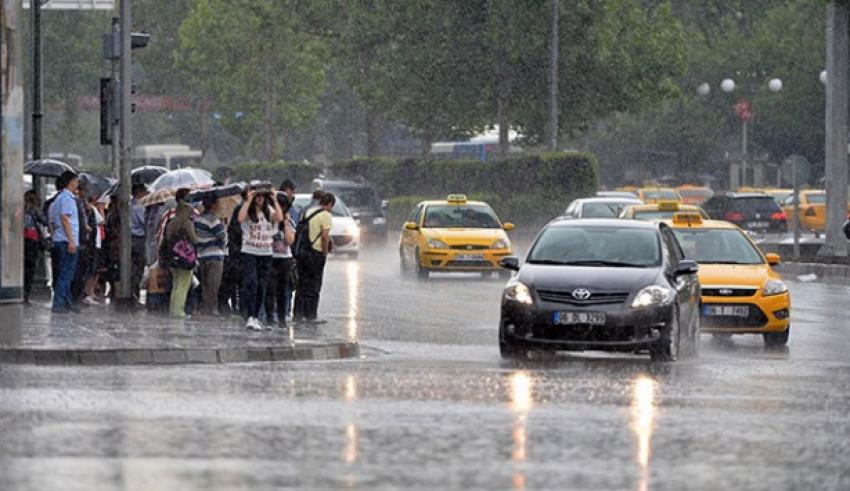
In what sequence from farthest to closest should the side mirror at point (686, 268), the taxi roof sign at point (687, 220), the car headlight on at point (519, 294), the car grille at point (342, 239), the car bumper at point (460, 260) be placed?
the car grille at point (342, 239), the car bumper at point (460, 260), the taxi roof sign at point (687, 220), the side mirror at point (686, 268), the car headlight on at point (519, 294)

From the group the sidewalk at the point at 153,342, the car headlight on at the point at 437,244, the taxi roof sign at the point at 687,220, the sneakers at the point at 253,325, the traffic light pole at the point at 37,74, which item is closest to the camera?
the sidewalk at the point at 153,342

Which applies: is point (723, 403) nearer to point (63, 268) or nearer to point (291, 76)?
point (63, 268)

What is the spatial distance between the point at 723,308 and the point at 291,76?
2697 inches

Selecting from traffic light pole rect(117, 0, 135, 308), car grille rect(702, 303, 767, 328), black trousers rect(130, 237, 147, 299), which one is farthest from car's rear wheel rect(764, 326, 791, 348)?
black trousers rect(130, 237, 147, 299)

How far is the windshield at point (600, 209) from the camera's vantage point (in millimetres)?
45688

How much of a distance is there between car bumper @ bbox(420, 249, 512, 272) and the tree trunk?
1018 cm

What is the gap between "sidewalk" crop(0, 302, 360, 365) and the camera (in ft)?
68.2

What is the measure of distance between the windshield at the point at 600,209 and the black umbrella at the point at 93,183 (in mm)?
12563

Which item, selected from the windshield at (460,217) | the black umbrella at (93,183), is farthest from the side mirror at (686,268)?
the windshield at (460,217)

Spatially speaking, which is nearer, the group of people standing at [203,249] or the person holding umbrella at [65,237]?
the group of people standing at [203,249]

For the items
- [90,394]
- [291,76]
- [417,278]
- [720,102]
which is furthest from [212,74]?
[90,394]

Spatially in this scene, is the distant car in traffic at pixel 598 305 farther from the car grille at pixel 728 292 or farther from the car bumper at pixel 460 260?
the car bumper at pixel 460 260

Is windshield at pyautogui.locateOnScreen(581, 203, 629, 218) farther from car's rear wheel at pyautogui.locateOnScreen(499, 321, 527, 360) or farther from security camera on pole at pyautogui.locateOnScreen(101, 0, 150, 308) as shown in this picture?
car's rear wheel at pyautogui.locateOnScreen(499, 321, 527, 360)

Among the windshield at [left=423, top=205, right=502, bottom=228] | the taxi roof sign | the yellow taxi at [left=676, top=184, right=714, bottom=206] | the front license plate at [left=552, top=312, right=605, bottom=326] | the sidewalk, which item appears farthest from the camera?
the yellow taxi at [left=676, top=184, right=714, bottom=206]
